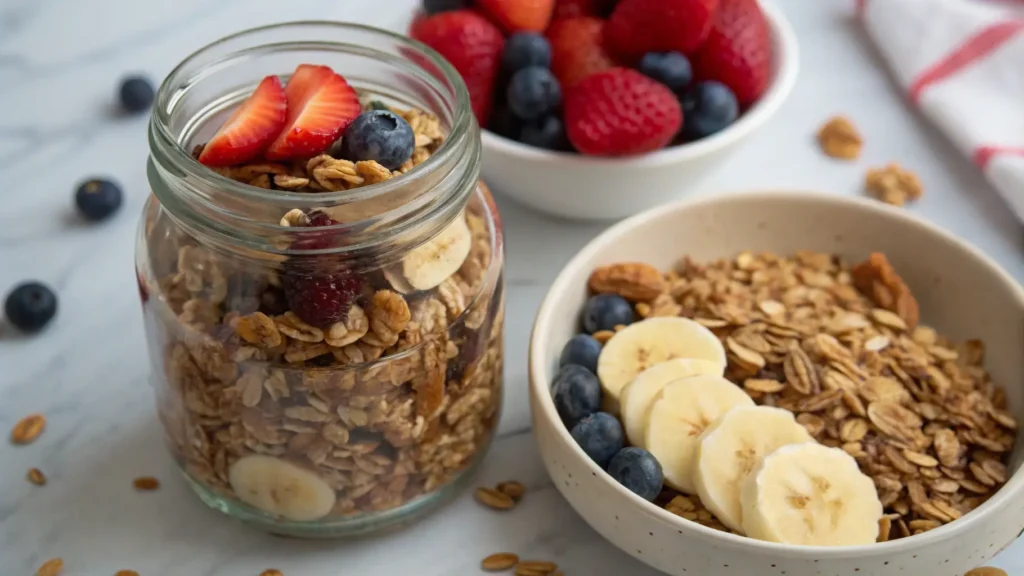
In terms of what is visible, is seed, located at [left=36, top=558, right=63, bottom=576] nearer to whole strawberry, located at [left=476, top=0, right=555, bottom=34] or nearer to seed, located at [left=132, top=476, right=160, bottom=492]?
seed, located at [left=132, top=476, right=160, bottom=492]

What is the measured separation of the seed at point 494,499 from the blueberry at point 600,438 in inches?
4.2

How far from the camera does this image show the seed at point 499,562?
2.92 feet

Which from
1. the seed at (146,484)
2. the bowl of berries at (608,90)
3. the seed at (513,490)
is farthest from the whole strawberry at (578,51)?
the seed at (146,484)

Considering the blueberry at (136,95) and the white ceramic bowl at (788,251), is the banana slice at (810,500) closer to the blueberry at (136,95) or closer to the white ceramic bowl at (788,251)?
the white ceramic bowl at (788,251)

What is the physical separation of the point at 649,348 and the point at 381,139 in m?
0.32

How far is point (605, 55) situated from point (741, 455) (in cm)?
49

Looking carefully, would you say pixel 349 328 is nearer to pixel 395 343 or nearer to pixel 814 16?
pixel 395 343

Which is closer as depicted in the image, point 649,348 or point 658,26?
point 649,348

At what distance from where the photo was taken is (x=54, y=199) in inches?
47.8

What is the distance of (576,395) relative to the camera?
0.89 meters

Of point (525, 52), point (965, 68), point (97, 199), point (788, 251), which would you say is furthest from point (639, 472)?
point (965, 68)

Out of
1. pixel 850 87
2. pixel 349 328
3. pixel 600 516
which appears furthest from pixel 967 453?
pixel 850 87

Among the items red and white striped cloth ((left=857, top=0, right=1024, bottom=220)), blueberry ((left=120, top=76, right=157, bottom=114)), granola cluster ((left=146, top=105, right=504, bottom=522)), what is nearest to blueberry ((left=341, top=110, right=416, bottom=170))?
granola cluster ((left=146, top=105, right=504, bottom=522))

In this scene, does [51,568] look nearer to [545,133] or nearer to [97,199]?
[97,199]
